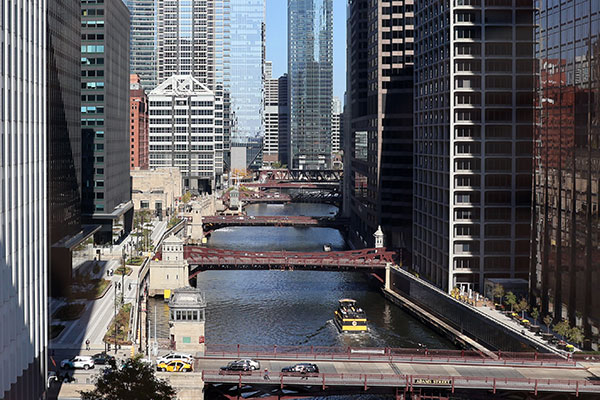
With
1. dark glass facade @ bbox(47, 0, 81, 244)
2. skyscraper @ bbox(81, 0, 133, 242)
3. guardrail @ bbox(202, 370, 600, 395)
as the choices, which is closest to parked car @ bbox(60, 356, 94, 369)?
guardrail @ bbox(202, 370, 600, 395)

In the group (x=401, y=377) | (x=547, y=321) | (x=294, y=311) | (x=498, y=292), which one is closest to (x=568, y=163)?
(x=547, y=321)

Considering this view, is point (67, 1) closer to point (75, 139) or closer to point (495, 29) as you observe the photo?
point (75, 139)

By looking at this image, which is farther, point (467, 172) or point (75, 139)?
point (75, 139)

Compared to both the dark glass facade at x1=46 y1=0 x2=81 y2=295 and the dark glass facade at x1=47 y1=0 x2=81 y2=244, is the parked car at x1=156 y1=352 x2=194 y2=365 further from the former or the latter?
the dark glass facade at x1=47 y1=0 x2=81 y2=244

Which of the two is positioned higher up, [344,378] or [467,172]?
[467,172]

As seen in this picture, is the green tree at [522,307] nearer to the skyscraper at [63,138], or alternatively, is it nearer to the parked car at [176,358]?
the parked car at [176,358]

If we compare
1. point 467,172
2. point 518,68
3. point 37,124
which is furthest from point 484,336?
point 37,124

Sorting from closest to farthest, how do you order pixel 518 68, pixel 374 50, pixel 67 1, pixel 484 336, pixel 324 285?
pixel 484 336 < pixel 518 68 < pixel 67 1 < pixel 324 285 < pixel 374 50
